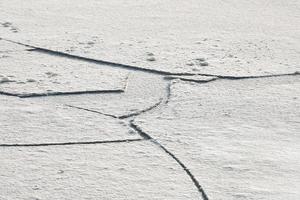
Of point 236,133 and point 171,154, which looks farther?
point 236,133

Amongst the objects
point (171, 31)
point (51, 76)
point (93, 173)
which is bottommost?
point (93, 173)

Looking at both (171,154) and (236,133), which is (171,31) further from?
(171,154)

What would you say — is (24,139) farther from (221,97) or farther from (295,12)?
(295,12)

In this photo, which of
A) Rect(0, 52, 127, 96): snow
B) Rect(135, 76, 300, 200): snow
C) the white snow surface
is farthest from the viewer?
the white snow surface

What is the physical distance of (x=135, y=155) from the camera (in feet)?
10.6

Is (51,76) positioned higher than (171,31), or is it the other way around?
(171,31)

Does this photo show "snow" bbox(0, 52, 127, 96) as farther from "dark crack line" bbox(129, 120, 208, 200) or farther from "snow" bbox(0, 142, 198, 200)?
"snow" bbox(0, 142, 198, 200)

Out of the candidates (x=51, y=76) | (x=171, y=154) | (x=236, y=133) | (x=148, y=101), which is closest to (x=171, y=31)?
(x=51, y=76)

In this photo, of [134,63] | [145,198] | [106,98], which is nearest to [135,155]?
[145,198]

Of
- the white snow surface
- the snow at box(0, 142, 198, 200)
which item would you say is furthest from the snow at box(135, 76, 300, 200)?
the white snow surface

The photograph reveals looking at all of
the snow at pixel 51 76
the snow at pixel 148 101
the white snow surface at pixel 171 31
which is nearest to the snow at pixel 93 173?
the snow at pixel 148 101

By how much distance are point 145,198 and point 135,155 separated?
1.22 ft

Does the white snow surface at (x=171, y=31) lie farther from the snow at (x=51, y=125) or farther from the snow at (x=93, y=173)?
the snow at (x=93, y=173)

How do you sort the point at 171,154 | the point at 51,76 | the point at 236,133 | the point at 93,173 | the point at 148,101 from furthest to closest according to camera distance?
the point at 51,76
the point at 148,101
the point at 236,133
the point at 171,154
the point at 93,173
